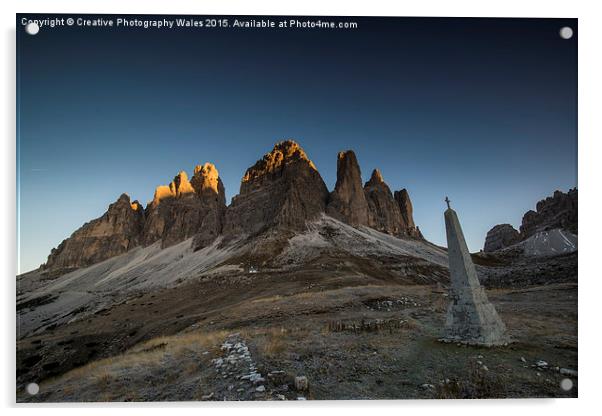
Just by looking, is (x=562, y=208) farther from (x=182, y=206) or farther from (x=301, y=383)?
(x=182, y=206)

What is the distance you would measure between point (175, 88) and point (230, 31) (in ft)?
11.0

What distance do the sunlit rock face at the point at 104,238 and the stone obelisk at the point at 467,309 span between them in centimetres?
12533

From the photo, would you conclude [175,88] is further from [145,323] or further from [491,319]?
[145,323]

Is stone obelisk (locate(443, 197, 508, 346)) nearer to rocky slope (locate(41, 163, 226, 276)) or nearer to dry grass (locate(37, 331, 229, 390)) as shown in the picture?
dry grass (locate(37, 331, 229, 390))

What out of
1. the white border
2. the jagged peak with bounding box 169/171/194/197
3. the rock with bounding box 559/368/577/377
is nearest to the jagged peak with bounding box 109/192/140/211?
the jagged peak with bounding box 169/171/194/197

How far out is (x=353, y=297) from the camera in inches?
835

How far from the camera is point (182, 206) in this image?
120562 mm

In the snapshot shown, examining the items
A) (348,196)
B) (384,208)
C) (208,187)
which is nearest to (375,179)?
(384,208)

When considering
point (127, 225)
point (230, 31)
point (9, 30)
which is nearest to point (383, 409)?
point (230, 31)

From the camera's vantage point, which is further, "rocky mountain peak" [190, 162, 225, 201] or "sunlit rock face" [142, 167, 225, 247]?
"rocky mountain peak" [190, 162, 225, 201]

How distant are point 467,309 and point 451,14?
9.57 meters

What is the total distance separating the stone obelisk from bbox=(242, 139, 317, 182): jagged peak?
83135mm

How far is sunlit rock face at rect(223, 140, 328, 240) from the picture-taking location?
7794 cm

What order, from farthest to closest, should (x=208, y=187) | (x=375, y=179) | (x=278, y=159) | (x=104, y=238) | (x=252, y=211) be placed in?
1. (x=375, y=179)
2. (x=208, y=187)
3. (x=104, y=238)
4. (x=278, y=159)
5. (x=252, y=211)
